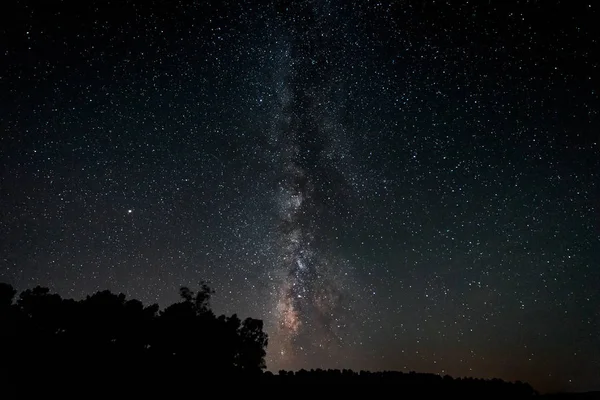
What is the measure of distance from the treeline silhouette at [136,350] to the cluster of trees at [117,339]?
38 mm

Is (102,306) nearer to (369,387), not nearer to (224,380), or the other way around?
(224,380)

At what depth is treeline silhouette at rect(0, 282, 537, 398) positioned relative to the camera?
16953mm

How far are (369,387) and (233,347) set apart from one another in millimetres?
11586

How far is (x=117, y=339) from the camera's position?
2223cm

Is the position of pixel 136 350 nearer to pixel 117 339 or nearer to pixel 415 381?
pixel 117 339

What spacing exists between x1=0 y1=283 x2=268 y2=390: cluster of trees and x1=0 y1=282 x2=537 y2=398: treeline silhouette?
38mm

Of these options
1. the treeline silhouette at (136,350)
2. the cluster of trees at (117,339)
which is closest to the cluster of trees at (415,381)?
the treeline silhouette at (136,350)

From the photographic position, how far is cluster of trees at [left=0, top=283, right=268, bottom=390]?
18.2 meters

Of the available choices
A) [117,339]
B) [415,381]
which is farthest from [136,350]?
[415,381]

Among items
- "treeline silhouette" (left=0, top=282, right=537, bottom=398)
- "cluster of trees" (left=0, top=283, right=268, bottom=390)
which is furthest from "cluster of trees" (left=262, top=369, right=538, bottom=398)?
"cluster of trees" (left=0, top=283, right=268, bottom=390)

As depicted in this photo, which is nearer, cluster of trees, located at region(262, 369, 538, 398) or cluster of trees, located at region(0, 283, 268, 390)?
cluster of trees, located at region(262, 369, 538, 398)

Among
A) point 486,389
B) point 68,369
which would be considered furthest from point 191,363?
point 486,389

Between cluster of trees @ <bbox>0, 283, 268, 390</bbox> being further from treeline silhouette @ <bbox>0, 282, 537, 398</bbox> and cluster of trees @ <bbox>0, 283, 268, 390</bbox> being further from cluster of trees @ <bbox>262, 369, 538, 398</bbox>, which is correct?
cluster of trees @ <bbox>262, 369, 538, 398</bbox>

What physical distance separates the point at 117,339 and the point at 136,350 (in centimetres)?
119
